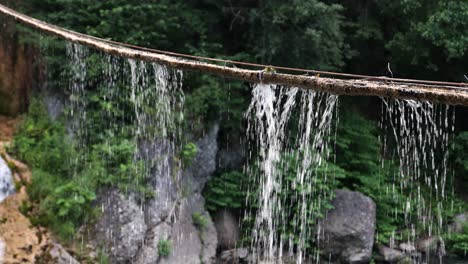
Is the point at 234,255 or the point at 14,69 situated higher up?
the point at 14,69

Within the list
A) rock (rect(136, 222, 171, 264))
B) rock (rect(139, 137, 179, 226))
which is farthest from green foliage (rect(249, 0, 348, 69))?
rock (rect(136, 222, 171, 264))

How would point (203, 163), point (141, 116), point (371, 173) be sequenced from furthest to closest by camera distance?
point (371, 173) → point (203, 163) → point (141, 116)

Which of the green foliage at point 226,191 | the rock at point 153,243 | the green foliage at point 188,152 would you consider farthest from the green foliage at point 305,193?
the rock at point 153,243

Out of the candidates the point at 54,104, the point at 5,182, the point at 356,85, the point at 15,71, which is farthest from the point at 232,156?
the point at 356,85

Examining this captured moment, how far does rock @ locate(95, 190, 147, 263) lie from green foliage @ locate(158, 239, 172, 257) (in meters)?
0.30

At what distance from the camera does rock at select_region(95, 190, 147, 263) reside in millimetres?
6992

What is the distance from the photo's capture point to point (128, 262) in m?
6.98

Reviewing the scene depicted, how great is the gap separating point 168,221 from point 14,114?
3673 mm

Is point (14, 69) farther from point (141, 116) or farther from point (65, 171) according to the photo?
point (141, 116)

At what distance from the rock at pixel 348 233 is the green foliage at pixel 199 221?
2157 millimetres

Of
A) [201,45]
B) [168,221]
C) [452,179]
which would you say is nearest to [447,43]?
[452,179]

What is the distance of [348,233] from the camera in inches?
334

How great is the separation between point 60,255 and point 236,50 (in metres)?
5.11

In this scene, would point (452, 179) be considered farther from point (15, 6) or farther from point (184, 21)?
point (15, 6)
